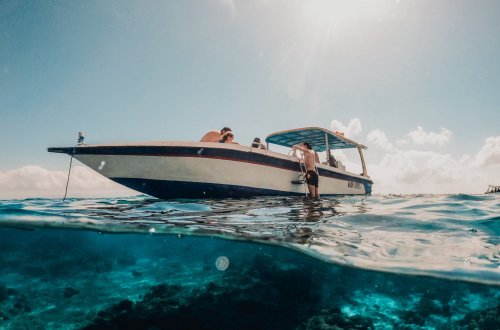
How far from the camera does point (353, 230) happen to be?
5.00 metres

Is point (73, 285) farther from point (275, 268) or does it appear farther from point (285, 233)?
point (285, 233)

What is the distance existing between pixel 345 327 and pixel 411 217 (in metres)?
2.86

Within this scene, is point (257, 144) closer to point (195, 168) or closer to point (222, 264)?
point (195, 168)

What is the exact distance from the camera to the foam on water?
3.95m

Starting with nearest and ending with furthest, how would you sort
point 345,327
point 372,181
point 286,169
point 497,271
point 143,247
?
point 497,271 < point 345,327 < point 143,247 < point 286,169 < point 372,181

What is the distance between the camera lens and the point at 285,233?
4.54 meters

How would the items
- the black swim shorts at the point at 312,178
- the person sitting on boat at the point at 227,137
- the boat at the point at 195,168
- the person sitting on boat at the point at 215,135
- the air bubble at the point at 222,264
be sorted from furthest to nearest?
1. the black swim shorts at the point at 312,178
2. the person sitting on boat at the point at 215,135
3. the person sitting on boat at the point at 227,137
4. the boat at the point at 195,168
5. the air bubble at the point at 222,264

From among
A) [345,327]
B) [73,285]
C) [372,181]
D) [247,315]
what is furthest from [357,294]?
[372,181]

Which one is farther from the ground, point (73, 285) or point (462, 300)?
point (462, 300)

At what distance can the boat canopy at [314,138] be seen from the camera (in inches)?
477

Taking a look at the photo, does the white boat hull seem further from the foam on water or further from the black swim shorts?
the foam on water

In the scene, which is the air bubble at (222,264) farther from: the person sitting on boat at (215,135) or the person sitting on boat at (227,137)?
the person sitting on boat at (215,135)

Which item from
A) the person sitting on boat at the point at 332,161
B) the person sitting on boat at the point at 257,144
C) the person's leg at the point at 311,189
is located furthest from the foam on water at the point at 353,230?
the person sitting on boat at the point at 332,161

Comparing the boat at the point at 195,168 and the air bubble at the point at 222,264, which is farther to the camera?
the boat at the point at 195,168
